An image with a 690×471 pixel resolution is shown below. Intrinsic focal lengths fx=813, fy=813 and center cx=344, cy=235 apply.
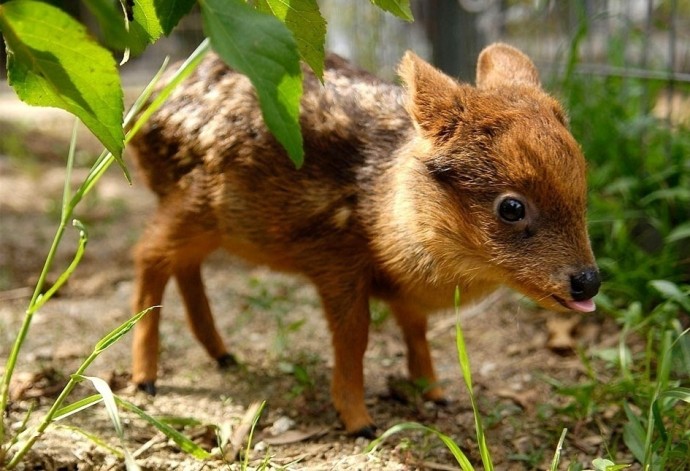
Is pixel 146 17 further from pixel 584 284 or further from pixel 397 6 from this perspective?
pixel 584 284

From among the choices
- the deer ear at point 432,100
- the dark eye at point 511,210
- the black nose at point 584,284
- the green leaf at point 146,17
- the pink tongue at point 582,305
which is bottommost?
the pink tongue at point 582,305

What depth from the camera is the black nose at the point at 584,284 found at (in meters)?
3.08

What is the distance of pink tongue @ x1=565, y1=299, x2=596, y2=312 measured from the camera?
122 inches

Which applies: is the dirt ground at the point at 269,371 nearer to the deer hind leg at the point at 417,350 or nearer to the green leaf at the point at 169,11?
the deer hind leg at the point at 417,350

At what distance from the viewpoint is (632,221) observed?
5.04 meters

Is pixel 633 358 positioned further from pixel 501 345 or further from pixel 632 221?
A: pixel 632 221

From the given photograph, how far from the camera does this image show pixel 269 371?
4.33 meters

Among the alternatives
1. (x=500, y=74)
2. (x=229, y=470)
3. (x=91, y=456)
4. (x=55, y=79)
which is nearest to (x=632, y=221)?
(x=500, y=74)

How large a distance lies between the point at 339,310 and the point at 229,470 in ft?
3.34

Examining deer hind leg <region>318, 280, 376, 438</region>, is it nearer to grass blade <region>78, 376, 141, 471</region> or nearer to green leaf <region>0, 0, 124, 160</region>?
grass blade <region>78, 376, 141, 471</region>

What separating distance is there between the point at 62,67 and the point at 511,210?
70.7 inches

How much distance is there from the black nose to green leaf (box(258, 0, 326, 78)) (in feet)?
4.29

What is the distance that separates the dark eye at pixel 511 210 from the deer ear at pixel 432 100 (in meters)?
0.38

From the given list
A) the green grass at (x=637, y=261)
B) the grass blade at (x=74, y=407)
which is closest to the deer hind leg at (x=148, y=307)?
the grass blade at (x=74, y=407)
